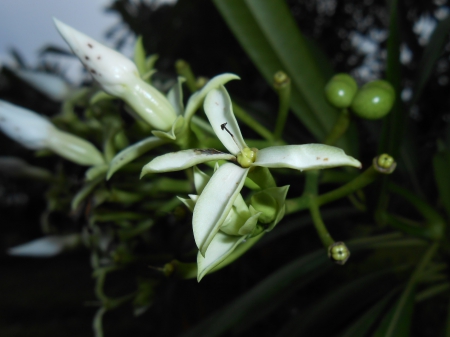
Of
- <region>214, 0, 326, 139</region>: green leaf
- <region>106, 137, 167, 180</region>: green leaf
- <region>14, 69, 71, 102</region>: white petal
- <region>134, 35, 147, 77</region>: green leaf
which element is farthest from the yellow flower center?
<region>14, 69, 71, 102</region>: white petal

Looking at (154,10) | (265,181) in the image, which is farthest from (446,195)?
(154,10)

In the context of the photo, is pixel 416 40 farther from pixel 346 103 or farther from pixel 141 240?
pixel 141 240

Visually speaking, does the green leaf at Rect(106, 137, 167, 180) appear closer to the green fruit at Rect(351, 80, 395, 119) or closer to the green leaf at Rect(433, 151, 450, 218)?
the green fruit at Rect(351, 80, 395, 119)

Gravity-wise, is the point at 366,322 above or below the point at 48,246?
below

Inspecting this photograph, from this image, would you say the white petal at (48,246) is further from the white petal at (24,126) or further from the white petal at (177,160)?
the white petal at (177,160)

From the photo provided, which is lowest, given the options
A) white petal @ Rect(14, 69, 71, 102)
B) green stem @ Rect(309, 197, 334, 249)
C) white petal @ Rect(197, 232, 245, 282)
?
green stem @ Rect(309, 197, 334, 249)

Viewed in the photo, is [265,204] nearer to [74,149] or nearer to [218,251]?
[218,251]

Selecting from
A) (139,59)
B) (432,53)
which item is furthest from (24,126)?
(432,53)
